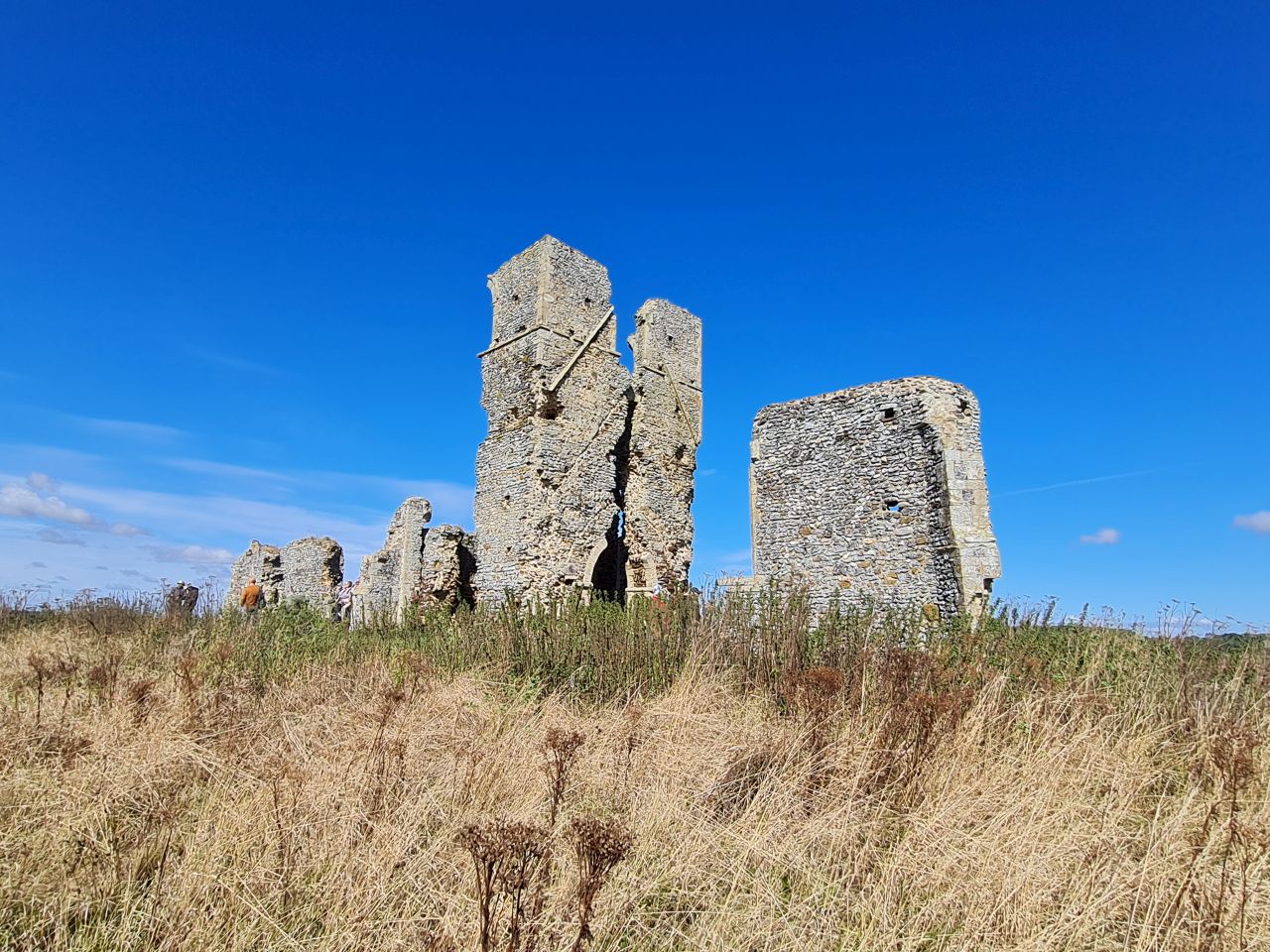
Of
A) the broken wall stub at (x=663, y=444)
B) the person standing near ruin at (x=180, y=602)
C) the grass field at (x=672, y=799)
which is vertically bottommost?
the grass field at (x=672, y=799)

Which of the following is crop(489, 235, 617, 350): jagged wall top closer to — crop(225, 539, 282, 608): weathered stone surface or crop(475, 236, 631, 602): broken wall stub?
crop(475, 236, 631, 602): broken wall stub

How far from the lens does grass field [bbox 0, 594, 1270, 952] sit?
8.55 ft

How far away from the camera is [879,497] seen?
1036 centimetres

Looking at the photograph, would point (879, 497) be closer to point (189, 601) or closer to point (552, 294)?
point (552, 294)

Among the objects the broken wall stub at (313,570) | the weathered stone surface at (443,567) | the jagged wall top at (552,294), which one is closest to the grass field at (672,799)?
the weathered stone surface at (443,567)

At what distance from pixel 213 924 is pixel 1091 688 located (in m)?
5.96

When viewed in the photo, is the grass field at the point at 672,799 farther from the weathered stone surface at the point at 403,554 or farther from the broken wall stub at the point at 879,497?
the weathered stone surface at the point at 403,554

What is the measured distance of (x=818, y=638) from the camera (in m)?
5.98

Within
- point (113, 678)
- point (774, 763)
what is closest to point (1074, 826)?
point (774, 763)

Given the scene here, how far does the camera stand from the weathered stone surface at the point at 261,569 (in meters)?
21.4

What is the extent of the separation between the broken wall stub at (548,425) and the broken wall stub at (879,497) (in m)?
3.69

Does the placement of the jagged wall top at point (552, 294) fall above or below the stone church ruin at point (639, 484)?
above

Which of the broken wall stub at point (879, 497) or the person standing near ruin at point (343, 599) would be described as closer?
the broken wall stub at point (879, 497)

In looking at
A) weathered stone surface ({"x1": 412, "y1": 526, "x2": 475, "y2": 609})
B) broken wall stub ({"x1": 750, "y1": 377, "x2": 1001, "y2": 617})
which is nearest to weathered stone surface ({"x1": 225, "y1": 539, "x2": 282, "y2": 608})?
weathered stone surface ({"x1": 412, "y1": 526, "x2": 475, "y2": 609})
